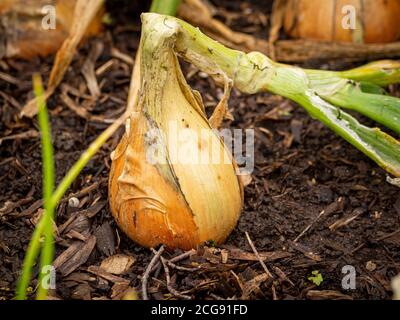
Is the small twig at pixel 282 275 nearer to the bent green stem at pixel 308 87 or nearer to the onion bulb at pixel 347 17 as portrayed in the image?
the bent green stem at pixel 308 87

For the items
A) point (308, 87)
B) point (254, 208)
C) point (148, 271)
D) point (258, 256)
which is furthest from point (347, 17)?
point (148, 271)

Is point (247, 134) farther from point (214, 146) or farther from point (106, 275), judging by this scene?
point (106, 275)

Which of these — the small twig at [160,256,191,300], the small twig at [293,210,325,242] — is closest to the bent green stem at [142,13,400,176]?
the small twig at [293,210,325,242]

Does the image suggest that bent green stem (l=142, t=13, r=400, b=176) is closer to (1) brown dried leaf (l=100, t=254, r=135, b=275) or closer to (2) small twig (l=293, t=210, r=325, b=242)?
(2) small twig (l=293, t=210, r=325, b=242)

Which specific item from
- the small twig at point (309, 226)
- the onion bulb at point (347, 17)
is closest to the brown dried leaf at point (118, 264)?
the small twig at point (309, 226)

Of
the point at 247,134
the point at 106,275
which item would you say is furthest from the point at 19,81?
→ the point at 106,275

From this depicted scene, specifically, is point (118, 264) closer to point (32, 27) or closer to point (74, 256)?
point (74, 256)
